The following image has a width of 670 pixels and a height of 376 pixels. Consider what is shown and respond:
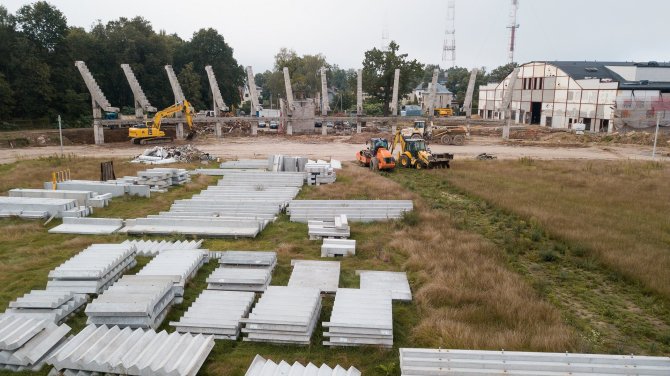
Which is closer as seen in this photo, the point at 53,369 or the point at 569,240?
the point at 53,369

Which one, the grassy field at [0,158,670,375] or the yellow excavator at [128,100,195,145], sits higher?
the yellow excavator at [128,100,195,145]

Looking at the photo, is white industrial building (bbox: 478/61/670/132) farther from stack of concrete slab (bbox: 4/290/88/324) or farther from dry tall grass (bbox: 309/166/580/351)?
stack of concrete slab (bbox: 4/290/88/324)

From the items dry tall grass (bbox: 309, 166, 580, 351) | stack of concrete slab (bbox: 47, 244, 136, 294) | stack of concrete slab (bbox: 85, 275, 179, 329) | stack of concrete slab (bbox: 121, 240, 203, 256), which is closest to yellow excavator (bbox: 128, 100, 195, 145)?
stack of concrete slab (bbox: 121, 240, 203, 256)

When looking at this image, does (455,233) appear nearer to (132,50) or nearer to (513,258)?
(513,258)

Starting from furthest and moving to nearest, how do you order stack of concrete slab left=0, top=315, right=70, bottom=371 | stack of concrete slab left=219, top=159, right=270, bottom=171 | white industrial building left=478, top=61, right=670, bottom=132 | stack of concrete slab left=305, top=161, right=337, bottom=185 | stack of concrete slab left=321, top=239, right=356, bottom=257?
white industrial building left=478, top=61, right=670, bottom=132 < stack of concrete slab left=219, top=159, right=270, bottom=171 < stack of concrete slab left=305, top=161, right=337, bottom=185 < stack of concrete slab left=321, top=239, right=356, bottom=257 < stack of concrete slab left=0, top=315, right=70, bottom=371

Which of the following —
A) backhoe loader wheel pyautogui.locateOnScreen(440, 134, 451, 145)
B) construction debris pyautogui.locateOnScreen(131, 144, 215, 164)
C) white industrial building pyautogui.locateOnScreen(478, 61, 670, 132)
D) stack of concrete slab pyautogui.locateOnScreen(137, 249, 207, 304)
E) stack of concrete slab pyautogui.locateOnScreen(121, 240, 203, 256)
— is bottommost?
stack of concrete slab pyautogui.locateOnScreen(121, 240, 203, 256)

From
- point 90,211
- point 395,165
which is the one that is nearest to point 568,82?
point 395,165

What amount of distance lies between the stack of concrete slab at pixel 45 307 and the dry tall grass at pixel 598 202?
34.3ft

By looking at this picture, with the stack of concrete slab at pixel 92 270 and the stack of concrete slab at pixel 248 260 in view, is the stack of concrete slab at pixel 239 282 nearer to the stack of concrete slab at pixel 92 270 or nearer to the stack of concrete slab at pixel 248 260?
the stack of concrete slab at pixel 248 260

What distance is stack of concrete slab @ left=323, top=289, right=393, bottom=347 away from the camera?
6.68 metres

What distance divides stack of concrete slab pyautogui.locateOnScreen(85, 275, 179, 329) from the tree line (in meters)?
37.1

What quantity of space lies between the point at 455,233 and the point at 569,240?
2.79m

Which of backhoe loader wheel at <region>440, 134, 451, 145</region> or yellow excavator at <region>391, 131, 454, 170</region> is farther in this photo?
backhoe loader wheel at <region>440, 134, 451, 145</region>

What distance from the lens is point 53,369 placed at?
595cm
